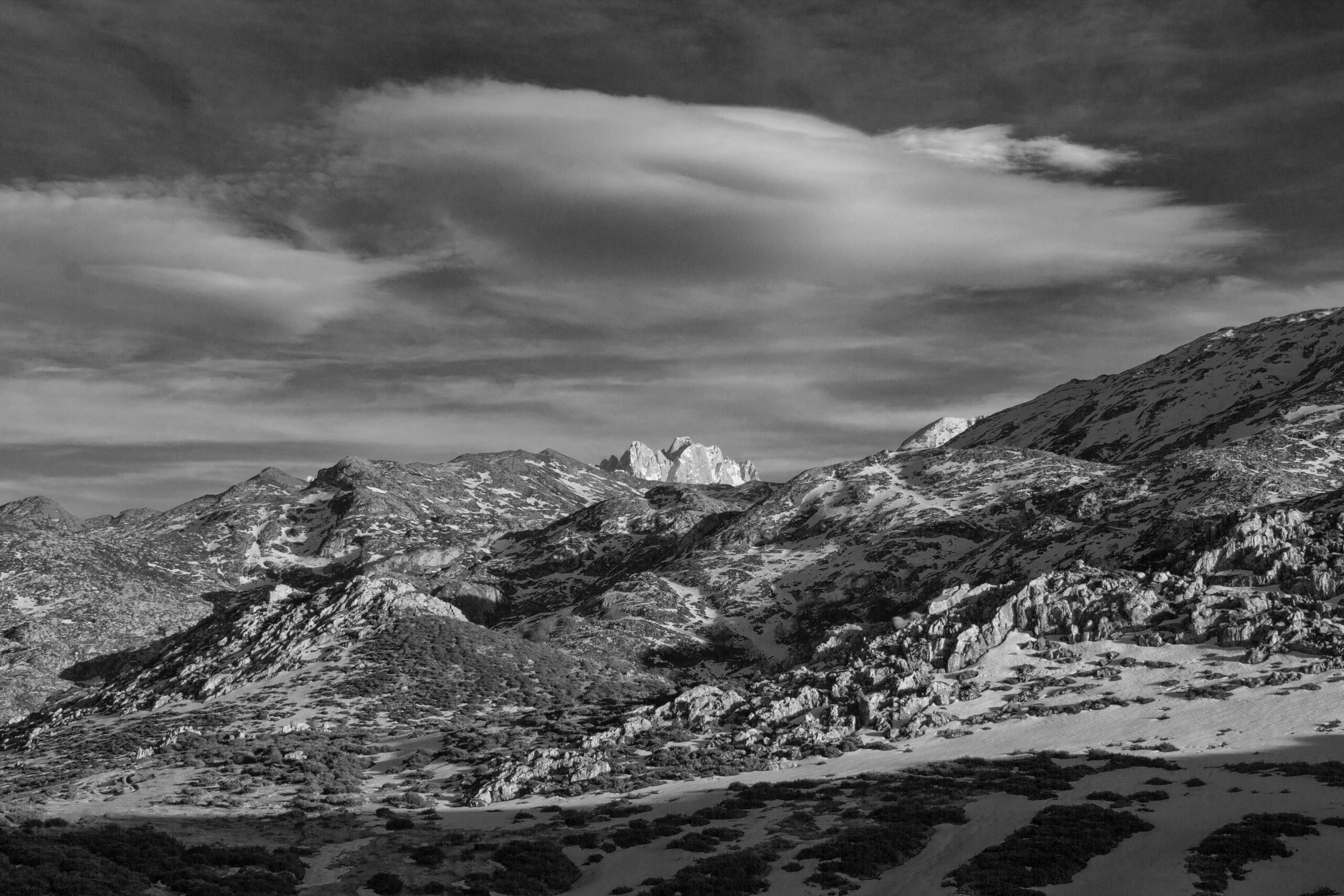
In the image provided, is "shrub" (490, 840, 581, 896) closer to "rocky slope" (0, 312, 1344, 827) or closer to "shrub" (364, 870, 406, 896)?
"shrub" (364, 870, 406, 896)

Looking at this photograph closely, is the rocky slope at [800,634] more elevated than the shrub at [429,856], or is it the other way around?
the rocky slope at [800,634]

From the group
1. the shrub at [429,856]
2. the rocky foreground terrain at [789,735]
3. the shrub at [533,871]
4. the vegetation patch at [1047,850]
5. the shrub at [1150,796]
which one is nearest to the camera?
the vegetation patch at [1047,850]

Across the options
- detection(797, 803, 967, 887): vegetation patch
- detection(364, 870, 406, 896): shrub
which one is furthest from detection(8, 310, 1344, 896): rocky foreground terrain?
detection(797, 803, 967, 887): vegetation patch

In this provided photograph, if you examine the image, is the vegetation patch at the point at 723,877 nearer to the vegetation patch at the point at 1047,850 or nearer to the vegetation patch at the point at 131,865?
the vegetation patch at the point at 1047,850

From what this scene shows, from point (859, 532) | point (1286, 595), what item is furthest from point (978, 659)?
point (859, 532)

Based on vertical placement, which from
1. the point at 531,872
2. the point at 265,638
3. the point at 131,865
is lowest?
the point at 531,872

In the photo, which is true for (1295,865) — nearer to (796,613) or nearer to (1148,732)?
(1148,732)

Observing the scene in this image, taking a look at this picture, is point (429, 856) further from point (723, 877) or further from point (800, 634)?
point (800, 634)

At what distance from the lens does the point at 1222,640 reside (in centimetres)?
7906

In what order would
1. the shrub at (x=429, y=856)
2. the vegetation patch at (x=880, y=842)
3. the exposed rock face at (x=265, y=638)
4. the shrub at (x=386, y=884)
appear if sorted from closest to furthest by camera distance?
the vegetation patch at (x=880, y=842), the shrub at (x=386, y=884), the shrub at (x=429, y=856), the exposed rock face at (x=265, y=638)

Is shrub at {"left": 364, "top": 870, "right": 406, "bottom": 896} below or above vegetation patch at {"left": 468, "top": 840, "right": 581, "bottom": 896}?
above

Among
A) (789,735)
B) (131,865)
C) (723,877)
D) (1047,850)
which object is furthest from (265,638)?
(1047,850)

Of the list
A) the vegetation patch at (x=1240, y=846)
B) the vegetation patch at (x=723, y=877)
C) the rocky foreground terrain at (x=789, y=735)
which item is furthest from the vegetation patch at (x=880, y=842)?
the vegetation patch at (x=1240, y=846)

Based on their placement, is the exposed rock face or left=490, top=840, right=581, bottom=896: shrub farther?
the exposed rock face
